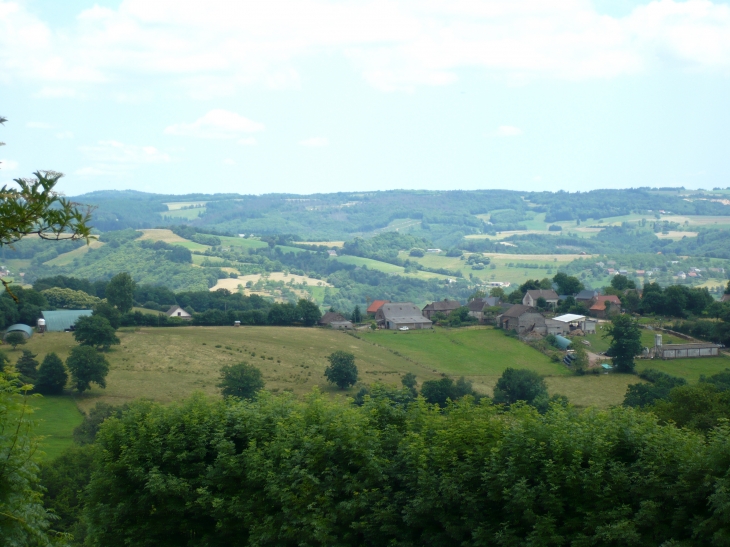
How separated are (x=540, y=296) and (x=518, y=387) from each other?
33.7m

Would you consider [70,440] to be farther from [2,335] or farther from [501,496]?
[501,496]

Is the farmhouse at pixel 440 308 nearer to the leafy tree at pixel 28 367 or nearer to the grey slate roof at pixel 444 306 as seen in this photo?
the grey slate roof at pixel 444 306

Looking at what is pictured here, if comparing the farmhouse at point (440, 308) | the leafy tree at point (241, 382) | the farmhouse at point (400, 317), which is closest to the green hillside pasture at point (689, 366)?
the farmhouse at point (400, 317)

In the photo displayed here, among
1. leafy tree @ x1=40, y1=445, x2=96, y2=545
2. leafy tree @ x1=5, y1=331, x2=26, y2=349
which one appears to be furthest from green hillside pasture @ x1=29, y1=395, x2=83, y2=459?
leafy tree @ x1=5, y1=331, x2=26, y2=349

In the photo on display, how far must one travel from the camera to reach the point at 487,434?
15617 millimetres

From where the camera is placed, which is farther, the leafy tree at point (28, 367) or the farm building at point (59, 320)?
the farm building at point (59, 320)

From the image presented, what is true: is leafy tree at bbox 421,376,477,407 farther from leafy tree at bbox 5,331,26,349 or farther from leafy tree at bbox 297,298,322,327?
leafy tree at bbox 297,298,322,327

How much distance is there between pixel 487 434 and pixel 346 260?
160944 millimetres

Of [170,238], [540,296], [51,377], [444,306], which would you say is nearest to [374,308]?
[444,306]

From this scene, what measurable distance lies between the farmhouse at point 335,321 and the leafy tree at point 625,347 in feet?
92.8

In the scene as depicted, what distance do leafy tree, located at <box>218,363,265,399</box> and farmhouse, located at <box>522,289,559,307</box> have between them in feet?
134

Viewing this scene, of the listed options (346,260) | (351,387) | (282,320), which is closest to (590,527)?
(351,387)

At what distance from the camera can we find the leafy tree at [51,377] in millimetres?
44406

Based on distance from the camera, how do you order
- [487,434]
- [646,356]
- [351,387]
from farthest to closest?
[646,356] < [351,387] < [487,434]
